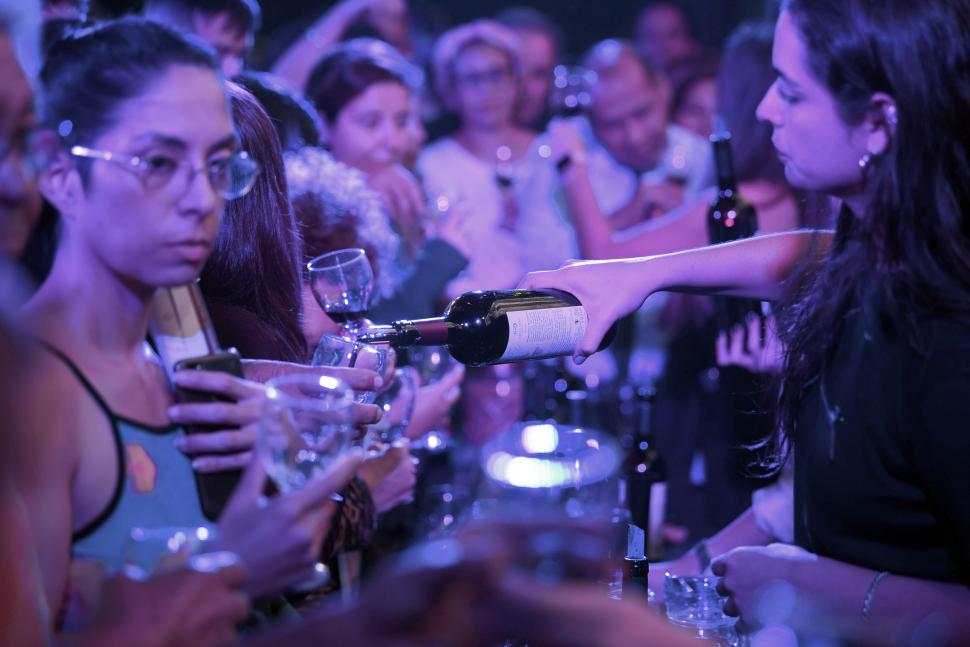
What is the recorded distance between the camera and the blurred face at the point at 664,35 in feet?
21.6

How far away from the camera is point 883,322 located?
155 centimetres

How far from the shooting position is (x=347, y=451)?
3.89ft

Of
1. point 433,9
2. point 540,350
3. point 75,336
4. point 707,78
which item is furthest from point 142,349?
point 433,9

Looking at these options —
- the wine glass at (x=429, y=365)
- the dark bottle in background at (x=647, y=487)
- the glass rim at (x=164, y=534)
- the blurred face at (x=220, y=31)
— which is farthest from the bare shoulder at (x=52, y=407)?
the blurred face at (x=220, y=31)

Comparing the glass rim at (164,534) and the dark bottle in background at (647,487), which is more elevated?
the glass rim at (164,534)

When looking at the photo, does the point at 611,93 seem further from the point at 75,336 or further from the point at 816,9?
the point at 75,336

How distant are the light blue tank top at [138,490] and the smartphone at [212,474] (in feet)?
0.04

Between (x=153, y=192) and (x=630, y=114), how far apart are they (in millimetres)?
4028

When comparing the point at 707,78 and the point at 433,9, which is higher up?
the point at 433,9

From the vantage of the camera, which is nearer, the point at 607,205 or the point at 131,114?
the point at 131,114

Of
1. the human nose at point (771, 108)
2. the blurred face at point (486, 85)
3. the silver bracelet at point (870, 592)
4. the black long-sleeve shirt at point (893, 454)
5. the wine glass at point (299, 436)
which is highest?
the blurred face at point (486, 85)

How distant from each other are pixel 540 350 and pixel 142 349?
743mm

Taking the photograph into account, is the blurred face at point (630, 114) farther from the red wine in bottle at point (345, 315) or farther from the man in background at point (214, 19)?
the red wine in bottle at point (345, 315)

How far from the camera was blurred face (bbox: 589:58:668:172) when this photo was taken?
4898 millimetres
